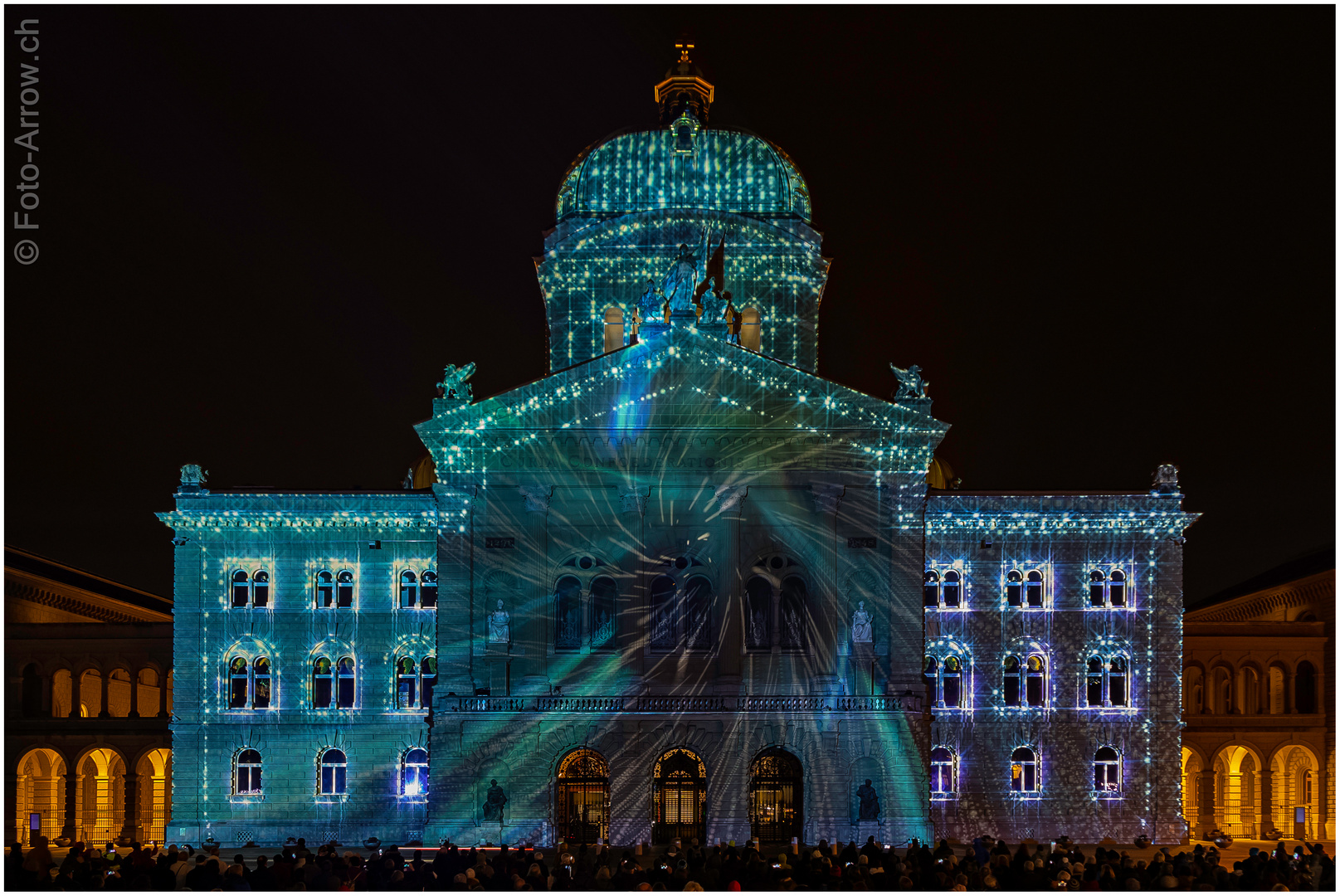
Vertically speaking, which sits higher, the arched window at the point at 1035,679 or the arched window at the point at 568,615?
the arched window at the point at 568,615

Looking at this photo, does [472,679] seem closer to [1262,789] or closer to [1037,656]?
[1037,656]

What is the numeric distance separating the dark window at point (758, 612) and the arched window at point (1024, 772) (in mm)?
10518

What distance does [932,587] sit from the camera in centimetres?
5603

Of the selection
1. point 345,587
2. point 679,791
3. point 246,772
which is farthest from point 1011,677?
point 246,772

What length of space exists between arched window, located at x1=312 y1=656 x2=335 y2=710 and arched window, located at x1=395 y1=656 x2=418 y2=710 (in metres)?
2.32

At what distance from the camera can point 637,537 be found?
5231 centimetres

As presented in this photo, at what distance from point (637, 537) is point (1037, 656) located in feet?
50.6

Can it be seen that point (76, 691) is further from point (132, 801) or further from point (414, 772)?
point (414, 772)

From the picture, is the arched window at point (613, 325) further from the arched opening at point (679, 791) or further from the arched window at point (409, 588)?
the arched opening at point (679, 791)

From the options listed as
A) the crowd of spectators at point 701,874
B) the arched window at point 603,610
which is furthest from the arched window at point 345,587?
the crowd of spectators at point 701,874

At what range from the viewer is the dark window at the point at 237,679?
183 feet

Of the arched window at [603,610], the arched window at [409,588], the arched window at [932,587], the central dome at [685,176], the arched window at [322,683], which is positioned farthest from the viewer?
the central dome at [685,176]

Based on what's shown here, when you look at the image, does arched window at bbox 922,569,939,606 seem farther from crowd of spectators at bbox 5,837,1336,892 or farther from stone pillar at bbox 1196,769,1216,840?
crowd of spectators at bbox 5,837,1336,892

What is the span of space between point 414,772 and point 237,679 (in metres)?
7.19
